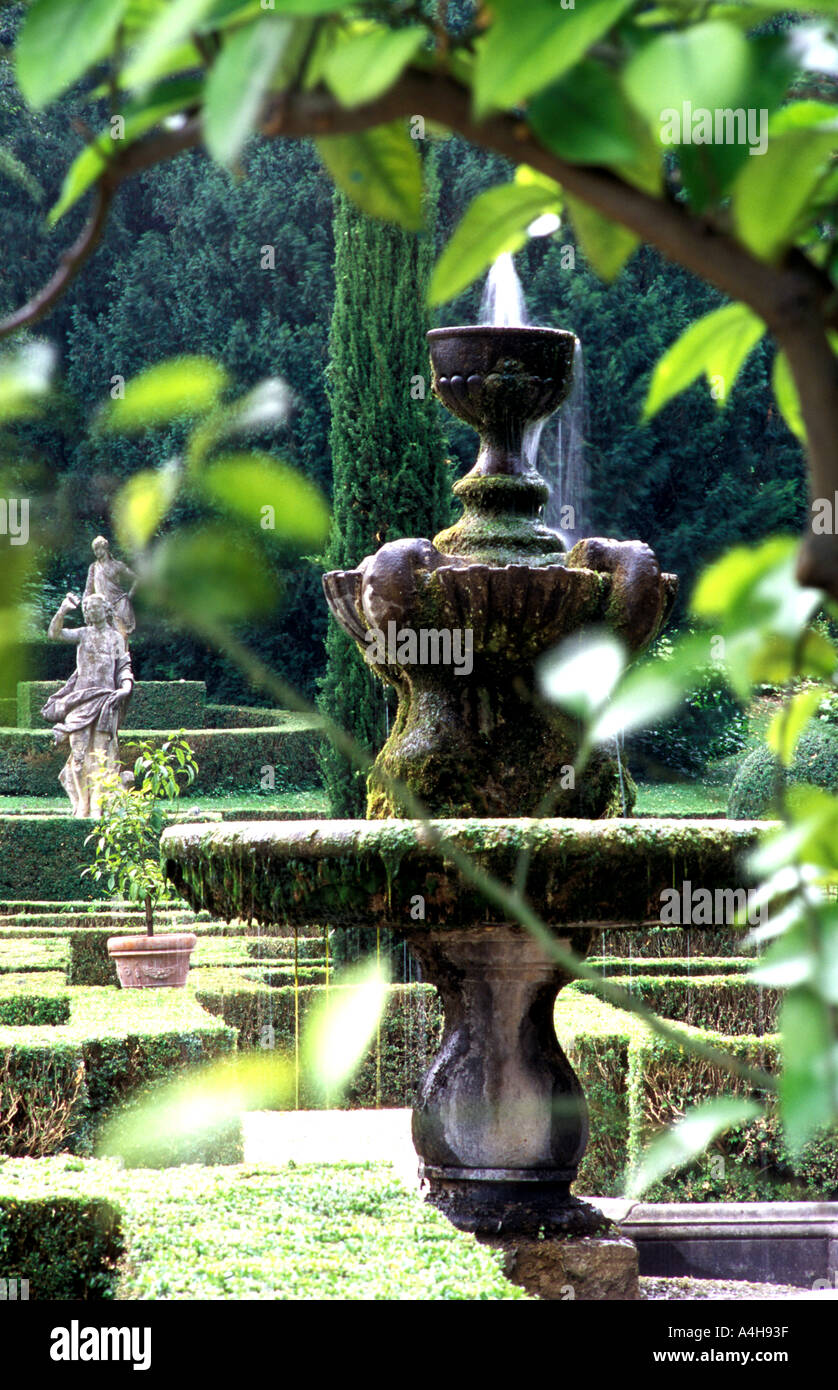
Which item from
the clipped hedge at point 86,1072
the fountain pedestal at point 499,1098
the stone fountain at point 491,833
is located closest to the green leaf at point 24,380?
the stone fountain at point 491,833

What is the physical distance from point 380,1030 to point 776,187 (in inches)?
303

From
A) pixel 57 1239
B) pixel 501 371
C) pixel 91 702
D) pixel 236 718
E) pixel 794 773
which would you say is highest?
pixel 236 718

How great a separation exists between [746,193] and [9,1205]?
12.1ft

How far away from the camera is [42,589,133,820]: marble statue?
17.1 m

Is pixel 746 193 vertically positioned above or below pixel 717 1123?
above

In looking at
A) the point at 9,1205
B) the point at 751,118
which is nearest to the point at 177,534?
the point at 751,118

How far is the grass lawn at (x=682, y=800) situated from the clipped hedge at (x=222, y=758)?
5059 mm

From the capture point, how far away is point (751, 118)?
1.71ft

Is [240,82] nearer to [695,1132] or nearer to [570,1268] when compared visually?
[695,1132]

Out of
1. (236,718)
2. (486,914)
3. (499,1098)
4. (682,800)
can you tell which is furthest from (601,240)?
(236,718)

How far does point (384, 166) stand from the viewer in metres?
0.60

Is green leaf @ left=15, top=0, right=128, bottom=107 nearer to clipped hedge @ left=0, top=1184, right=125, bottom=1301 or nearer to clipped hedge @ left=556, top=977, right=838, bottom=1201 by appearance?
clipped hedge @ left=0, top=1184, right=125, bottom=1301

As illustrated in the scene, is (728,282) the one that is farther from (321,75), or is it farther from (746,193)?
(321,75)

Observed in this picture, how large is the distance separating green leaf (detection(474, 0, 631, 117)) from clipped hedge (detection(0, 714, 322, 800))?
20.1 m
